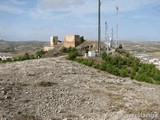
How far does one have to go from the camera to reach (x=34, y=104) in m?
9.81

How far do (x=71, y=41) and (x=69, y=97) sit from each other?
2270 cm

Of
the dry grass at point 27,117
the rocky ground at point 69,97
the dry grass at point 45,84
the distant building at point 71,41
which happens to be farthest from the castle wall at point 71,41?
the dry grass at point 27,117

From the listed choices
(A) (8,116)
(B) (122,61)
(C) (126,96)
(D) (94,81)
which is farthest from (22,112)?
(B) (122,61)

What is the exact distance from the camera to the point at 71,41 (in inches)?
1305

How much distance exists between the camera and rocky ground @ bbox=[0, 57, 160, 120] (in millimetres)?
9156

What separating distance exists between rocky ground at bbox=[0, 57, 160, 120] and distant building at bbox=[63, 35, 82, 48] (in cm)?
1810

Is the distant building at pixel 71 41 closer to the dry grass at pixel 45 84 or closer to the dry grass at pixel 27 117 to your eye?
the dry grass at pixel 45 84

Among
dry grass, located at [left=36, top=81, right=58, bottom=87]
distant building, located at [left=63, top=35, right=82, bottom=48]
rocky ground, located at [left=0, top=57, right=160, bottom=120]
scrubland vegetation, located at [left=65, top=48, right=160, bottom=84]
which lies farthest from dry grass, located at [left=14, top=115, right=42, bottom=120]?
distant building, located at [left=63, top=35, right=82, bottom=48]

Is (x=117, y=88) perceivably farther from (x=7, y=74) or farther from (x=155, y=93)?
(x=7, y=74)

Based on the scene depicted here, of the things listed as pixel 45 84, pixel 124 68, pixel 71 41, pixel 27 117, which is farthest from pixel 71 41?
pixel 27 117

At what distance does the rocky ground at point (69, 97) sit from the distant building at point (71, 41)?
1810 cm

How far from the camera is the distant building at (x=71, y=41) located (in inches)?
1287

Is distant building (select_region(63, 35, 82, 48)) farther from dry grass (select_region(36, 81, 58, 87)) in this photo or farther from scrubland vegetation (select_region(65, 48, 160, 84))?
dry grass (select_region(36, 81, 58, 87))

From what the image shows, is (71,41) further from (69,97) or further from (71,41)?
(69,97)
